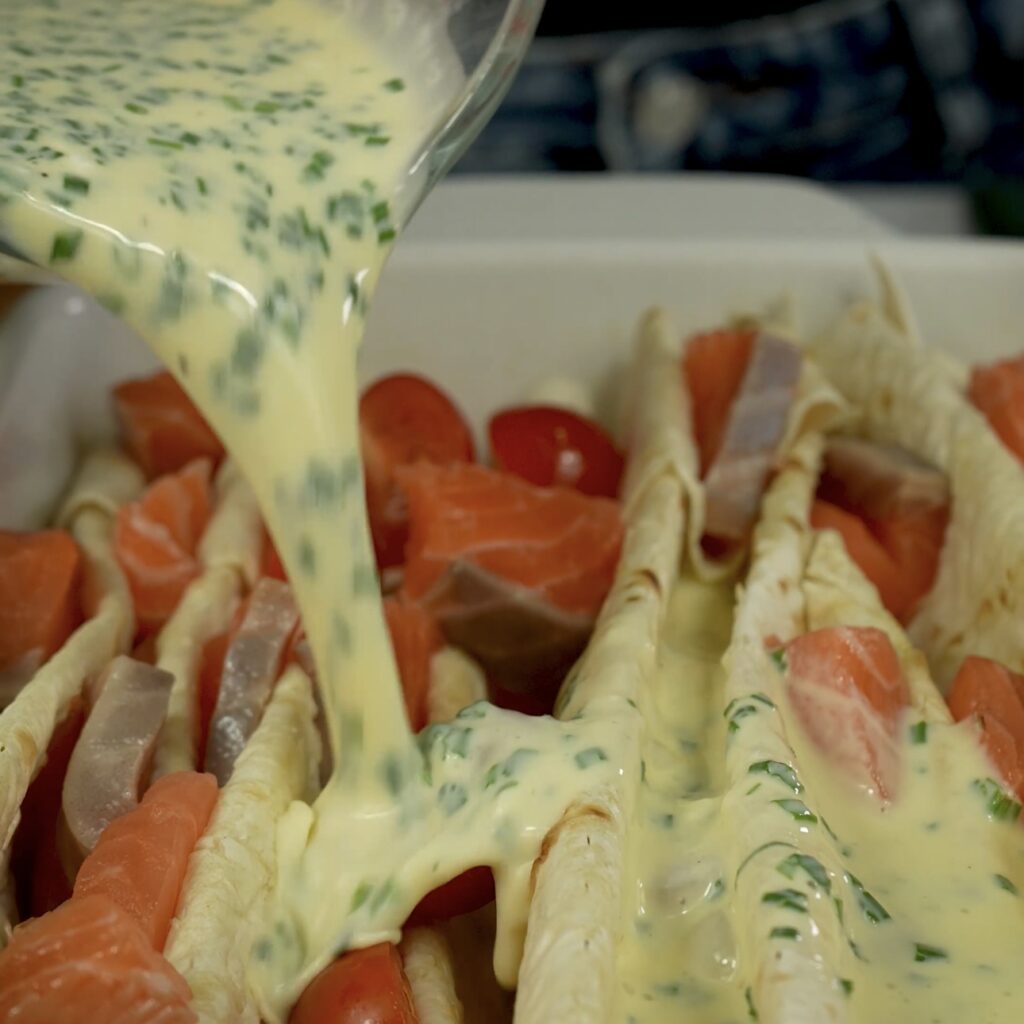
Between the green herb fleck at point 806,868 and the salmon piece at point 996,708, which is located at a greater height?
the salmon piece at point 996,708

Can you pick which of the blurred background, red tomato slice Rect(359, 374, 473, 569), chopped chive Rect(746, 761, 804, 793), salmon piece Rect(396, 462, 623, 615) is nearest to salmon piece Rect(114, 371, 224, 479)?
red tomato slice Rect(359, 374, 473, 569)

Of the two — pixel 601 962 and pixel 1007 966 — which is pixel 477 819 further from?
pixel 1007 966

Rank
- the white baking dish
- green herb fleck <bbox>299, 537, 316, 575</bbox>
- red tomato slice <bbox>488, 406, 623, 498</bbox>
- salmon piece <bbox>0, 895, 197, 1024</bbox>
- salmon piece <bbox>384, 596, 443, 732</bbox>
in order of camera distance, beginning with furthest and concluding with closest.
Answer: the white baking dish, red tomato slice <bbox>488, 406, 623, 498</bbox>, salmon piece <bbox>384, 596, 443, 732</bbox>, green herb fleck <bbox>299, 537, 316, 575</bbox>, salmon piece <bbox>0, 895, 197, 1024</bbox>

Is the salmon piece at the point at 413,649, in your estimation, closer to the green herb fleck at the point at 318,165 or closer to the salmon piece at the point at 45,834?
the salmon piece at the point at 45,834

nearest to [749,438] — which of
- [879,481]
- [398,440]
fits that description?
[879,481]

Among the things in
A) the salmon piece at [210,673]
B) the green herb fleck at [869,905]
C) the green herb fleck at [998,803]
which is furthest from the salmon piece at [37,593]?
the green herb fleck at [998,803]

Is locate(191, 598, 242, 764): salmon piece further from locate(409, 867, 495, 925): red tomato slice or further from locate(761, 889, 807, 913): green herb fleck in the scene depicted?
locate(761, 889, 807, 913): green herb fleck
